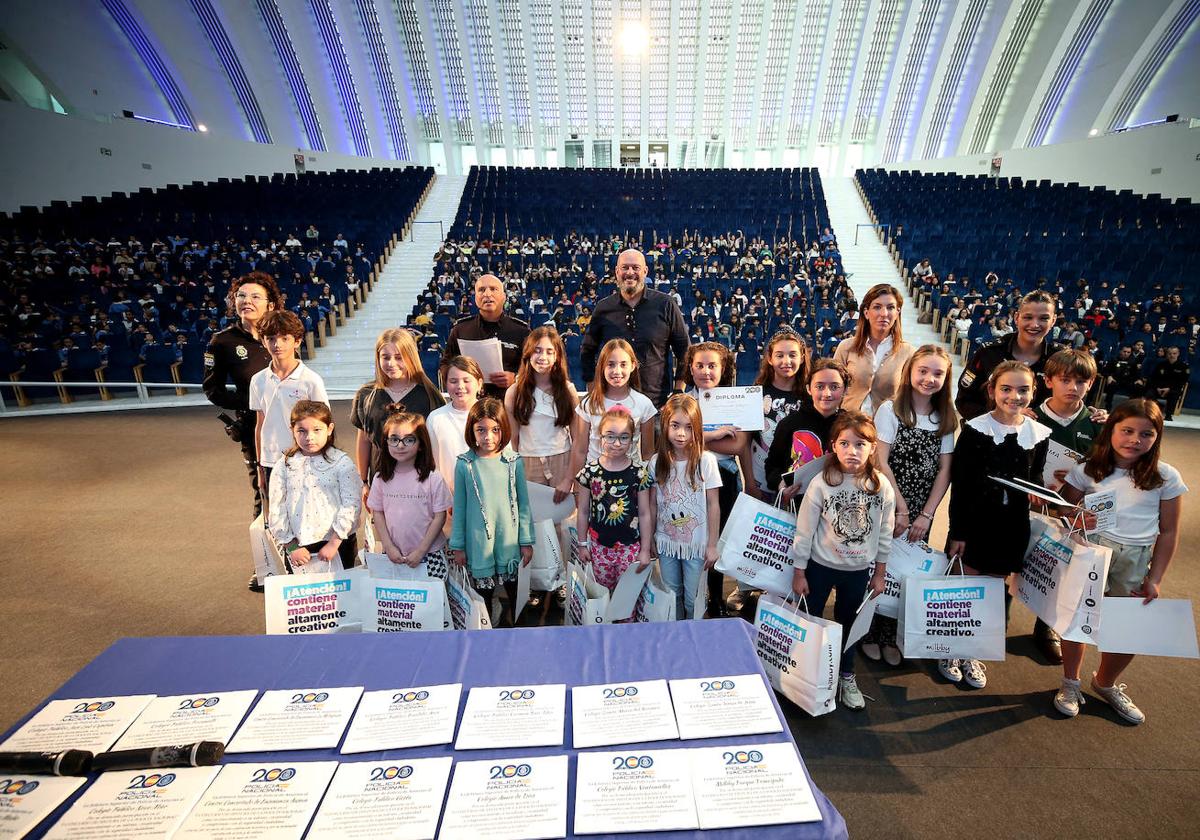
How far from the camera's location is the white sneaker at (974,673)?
2441 millimetres

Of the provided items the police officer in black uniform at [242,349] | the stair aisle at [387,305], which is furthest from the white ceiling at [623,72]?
the police officer in black uniform at [242,349]

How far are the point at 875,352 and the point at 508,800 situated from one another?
2.85 m

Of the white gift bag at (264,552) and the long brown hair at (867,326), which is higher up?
the long brown hair at (867,326)

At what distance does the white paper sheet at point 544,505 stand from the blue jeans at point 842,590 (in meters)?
1.26

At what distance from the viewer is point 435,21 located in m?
24.5

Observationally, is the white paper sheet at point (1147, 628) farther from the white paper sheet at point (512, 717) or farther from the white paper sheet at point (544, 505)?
the white paper sheet at point (544, 505)

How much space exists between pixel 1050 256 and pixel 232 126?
87.3ft

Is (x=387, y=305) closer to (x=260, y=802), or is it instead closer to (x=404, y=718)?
(x=404, y=718)

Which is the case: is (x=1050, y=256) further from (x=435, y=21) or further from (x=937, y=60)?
(x=435, y=21)

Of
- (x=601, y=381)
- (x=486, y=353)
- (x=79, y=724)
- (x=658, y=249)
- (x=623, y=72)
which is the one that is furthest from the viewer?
(x=623, y=72)

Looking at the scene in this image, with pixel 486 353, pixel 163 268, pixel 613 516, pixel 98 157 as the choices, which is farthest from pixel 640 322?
pixel 98 157

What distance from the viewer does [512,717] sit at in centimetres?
138

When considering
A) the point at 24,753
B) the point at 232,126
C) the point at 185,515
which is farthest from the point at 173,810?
the point at 232,126

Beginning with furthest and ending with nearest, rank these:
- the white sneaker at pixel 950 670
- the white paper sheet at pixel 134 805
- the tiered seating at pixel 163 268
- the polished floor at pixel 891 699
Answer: the tiered seating at pixel 163 268 < the white sneaker at pixel 950 670 < the polished floor at pixel 891 699 < the white paper sheet at pixel 134 805
